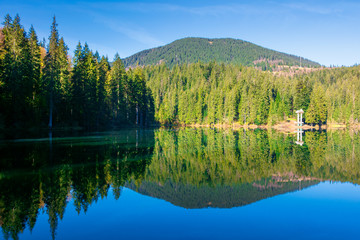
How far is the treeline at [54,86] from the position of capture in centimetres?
3819

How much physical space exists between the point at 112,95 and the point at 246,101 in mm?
43707

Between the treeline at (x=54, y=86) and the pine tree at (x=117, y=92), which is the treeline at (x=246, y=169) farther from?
the pine tree at (x=117, y=92)

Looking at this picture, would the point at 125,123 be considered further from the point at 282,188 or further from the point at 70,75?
the point at 282,188

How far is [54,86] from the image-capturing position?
44.5 meters

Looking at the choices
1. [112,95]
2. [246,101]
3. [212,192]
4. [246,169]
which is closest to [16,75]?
[112,95]

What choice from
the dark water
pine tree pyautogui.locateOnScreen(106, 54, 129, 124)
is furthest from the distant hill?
pine tree pyautogui.locateOnScreen(106, 54, 129, 124)

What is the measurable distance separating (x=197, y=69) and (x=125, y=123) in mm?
74539

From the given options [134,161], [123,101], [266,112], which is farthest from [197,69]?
[134,161]

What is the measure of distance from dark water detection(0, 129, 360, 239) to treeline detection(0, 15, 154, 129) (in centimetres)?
2672

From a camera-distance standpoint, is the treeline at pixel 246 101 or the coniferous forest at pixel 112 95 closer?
the coniferous forest at pixel 112 95

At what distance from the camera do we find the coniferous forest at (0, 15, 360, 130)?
3984 centimetres

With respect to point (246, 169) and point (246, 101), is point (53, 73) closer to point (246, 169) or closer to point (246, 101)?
point (246, 169)

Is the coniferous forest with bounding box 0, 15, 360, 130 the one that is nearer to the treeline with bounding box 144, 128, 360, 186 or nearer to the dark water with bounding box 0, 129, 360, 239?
the dark water with bounding box 0, 129, 360, 239

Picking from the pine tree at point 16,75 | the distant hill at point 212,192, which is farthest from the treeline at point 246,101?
the distant hill at point 212,192
